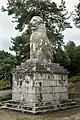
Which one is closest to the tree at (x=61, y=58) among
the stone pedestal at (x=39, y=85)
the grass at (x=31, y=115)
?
the stone pedestal at (x=39, y=85)

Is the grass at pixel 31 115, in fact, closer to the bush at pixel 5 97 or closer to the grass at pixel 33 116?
the grass at pixel 33 116

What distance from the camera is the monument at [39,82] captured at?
42.9ft

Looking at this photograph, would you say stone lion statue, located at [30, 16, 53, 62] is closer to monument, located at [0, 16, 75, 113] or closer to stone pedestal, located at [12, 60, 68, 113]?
monument, located at [0, 16, 75, 113]

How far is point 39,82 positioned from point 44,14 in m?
12.1

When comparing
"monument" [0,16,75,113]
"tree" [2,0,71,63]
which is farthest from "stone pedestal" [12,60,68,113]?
"tree" [2,0,71,63]

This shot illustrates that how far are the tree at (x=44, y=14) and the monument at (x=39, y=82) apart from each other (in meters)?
9.45

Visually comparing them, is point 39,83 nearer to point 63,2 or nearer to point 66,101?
point 66,101

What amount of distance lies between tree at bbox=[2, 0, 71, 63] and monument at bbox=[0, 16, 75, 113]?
9.45m

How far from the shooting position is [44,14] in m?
24.3

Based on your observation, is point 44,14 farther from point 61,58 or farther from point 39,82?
point 39,82

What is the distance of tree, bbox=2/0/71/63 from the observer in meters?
24.0

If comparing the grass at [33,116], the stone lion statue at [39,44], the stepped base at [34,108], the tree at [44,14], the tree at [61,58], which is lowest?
the grass at [33,116]

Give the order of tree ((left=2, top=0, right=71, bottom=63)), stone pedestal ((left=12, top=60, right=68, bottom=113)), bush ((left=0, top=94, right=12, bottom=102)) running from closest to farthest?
stone pedestal ((left=12, top=60, right=68, bottom=113))
bush ((left=0, top=94, right=12, bottom=102))
tree ((left=2, top=0, right=71, bottom=63))

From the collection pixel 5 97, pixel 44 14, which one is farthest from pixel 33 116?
pixel 44 14
